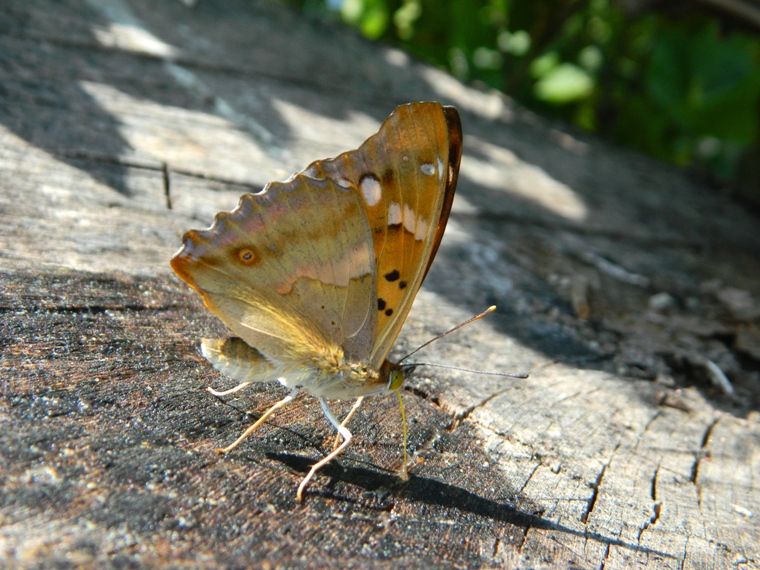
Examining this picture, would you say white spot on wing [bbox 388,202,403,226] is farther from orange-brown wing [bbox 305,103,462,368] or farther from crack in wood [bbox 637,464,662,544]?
crack in wood [bbox 637,464,662,544]

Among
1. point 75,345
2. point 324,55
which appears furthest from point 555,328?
point 324,55

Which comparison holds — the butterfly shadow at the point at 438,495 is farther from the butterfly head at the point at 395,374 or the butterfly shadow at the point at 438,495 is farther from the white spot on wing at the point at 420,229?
the white spot on wing at the point at 420,229

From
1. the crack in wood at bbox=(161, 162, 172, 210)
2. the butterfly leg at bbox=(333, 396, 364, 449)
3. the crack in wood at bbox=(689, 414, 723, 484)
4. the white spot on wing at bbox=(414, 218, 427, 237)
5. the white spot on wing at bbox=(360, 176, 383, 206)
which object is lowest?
the butterfly leg at bbox=(333, 396, 364, 449)

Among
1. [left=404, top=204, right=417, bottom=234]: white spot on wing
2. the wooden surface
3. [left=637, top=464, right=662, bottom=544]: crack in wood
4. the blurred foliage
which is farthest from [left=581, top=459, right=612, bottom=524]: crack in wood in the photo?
the blurred foliage

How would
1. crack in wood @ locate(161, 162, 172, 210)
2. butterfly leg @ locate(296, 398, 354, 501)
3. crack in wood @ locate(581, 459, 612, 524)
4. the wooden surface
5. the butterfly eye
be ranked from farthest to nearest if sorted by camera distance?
1. crack in wood @ locate(161, 162, 172, 210)
2. the butterfly eye
3. crack in wood @ locate(581, 459, 612, 524)
4. butterfly leg @ locate(296, 398, 354, 501)
5. the wooden surface

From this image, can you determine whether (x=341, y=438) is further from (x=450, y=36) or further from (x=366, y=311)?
(x=450, y=36)

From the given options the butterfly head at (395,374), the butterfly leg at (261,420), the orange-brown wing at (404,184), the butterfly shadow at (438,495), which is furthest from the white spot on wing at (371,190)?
the butterfly shadow at (438,495)
